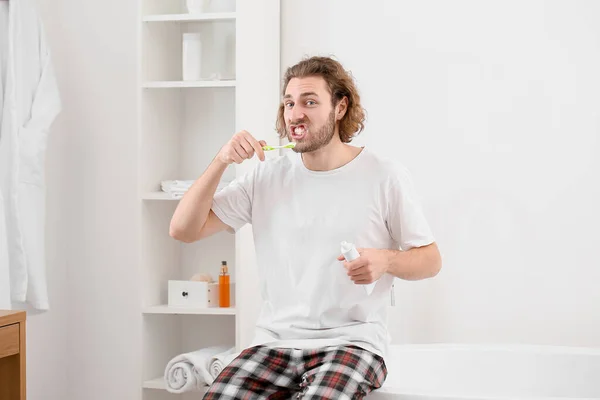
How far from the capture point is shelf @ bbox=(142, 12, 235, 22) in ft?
9.52

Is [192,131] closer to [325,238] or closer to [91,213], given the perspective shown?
[91,213]

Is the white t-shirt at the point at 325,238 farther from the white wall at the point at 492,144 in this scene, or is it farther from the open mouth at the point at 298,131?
the white wall at the point at 492,144

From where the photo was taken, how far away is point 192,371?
9.30 ft

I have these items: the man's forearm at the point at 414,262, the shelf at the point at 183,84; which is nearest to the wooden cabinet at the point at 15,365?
the man's forearm at the point at 414,262

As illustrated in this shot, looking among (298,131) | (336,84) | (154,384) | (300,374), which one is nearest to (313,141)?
(298,131)

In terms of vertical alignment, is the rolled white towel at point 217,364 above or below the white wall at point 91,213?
below

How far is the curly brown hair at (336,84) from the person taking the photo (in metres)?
2.29

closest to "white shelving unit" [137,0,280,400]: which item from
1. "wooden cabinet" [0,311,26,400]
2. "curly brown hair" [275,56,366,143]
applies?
"curly brown hair" [275,56,366,143]

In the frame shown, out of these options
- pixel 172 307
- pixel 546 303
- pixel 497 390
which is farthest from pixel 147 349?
pixel 546 303

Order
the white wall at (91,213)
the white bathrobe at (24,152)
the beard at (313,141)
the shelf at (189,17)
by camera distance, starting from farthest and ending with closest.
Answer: the white wall at (91,213)
the shelf at (189,17)
the white bathrobe at (24,152)
the beard at (313,141)

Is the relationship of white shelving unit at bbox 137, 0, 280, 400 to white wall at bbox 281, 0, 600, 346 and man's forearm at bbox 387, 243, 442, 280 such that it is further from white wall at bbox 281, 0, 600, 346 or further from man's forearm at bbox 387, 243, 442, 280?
man's forearm at bbox 387, 243, 442, 280

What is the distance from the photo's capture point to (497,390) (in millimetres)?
2719

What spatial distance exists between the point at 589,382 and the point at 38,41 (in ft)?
7.37

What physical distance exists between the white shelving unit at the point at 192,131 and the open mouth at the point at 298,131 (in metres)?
0.67
